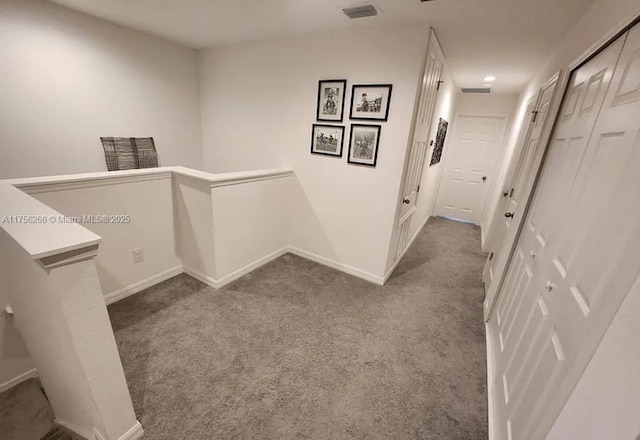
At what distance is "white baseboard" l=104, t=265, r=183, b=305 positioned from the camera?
2.13 metres

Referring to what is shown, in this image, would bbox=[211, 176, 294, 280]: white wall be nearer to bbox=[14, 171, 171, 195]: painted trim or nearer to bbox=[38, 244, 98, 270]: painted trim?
bbox=[14, 171, 171, 195]: painted trim

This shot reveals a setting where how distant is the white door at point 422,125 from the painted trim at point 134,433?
248 centimetres

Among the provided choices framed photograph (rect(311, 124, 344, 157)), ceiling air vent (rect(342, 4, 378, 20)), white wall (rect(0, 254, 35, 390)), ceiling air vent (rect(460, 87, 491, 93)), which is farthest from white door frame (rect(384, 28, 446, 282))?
white wall (rect(0, 254, 35, 390))

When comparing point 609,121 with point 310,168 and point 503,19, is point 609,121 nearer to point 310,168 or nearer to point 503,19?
point 503,19

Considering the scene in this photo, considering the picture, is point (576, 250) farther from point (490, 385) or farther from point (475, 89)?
point (475, 89)

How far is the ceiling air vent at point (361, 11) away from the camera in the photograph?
1895 mm

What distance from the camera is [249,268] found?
2.76 m

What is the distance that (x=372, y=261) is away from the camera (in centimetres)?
274

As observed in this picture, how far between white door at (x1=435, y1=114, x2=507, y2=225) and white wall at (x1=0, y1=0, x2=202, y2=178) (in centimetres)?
476

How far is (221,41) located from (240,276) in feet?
9.04

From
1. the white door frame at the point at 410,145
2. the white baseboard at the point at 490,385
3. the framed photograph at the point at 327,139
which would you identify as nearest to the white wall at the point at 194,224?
the framed photograph at the point at 327,139

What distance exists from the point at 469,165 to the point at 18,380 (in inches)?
245

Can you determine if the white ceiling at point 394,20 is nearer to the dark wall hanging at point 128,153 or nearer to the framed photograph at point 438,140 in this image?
the framed photograph at point 438,140

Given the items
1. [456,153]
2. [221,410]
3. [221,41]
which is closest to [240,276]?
[221,410]
